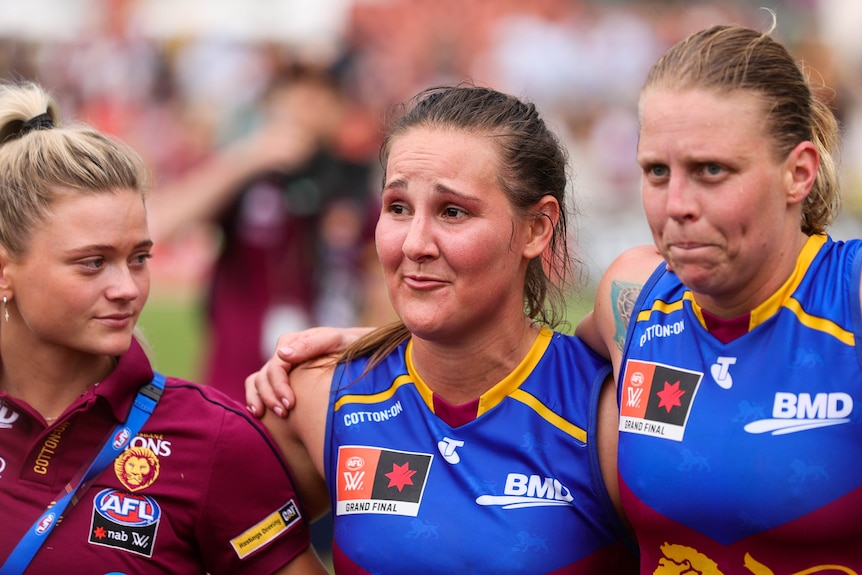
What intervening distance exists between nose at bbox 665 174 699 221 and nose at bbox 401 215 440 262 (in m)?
0.62

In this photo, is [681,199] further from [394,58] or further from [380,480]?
[394,58]

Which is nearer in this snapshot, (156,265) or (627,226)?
(627,226)

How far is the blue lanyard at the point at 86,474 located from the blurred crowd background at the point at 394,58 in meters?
14.2

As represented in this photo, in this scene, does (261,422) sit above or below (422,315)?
below

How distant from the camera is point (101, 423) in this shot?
10.0ft

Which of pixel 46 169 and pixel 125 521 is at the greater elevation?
pixel 46 169

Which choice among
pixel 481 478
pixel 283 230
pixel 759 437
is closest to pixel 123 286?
pixel 481 478

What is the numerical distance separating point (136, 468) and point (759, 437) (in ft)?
5.11

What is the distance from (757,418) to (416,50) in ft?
63.8

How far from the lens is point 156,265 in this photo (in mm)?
19453

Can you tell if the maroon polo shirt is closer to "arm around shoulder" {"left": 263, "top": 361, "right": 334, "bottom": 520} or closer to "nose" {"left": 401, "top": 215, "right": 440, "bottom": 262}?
"arm around shoulder" {"left": 263, "top": 361, "right": 334, "bottom": 520}

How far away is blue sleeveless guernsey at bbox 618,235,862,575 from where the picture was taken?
97.7 inches

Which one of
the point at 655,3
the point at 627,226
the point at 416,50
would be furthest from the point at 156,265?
the point at 655,3

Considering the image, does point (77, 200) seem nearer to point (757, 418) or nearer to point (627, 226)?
point (757, 418)
